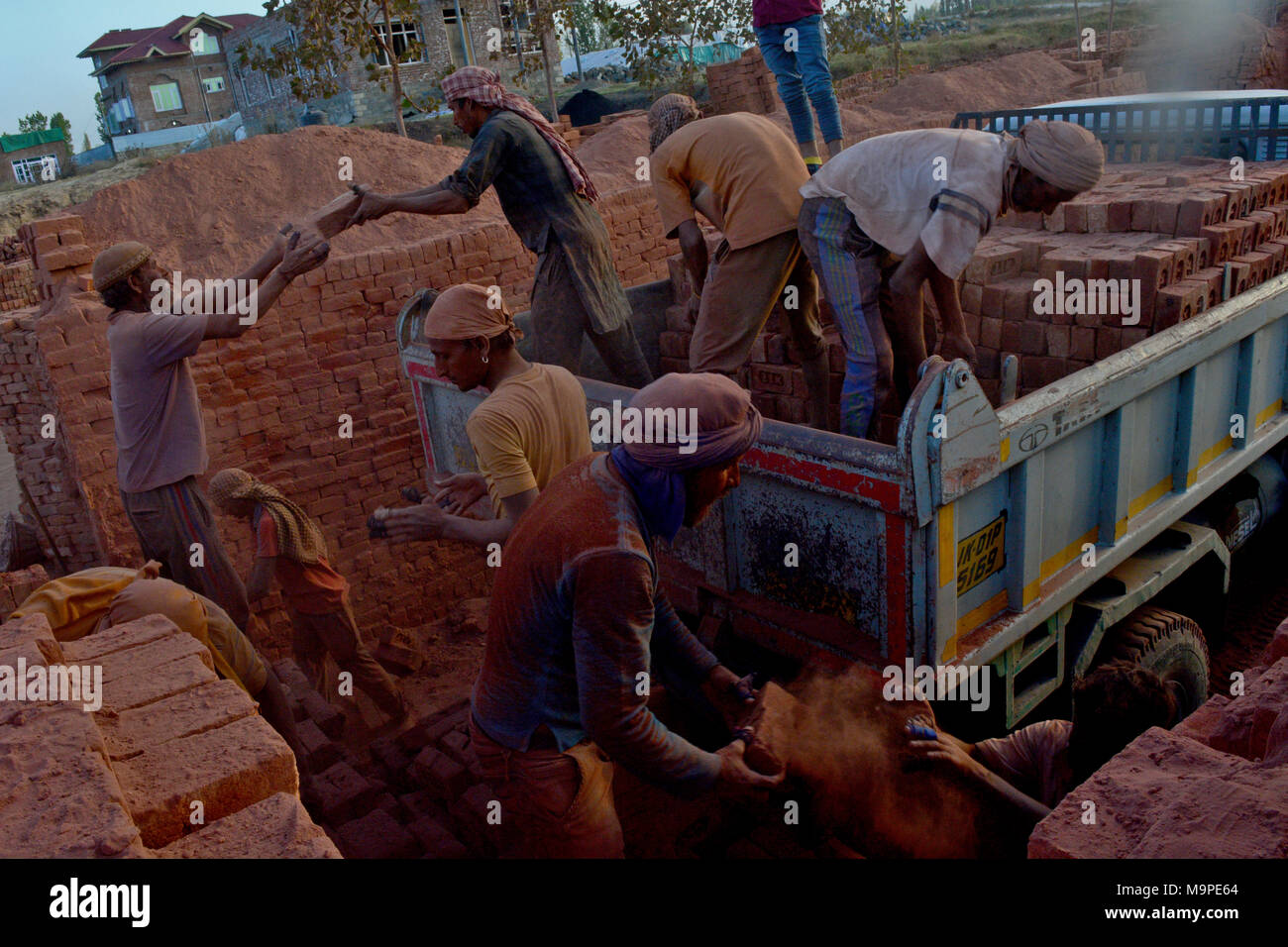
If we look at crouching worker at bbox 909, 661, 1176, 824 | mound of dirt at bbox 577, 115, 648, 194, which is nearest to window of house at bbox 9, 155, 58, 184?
mound of dirt at bbox 577, 115, 648, 194

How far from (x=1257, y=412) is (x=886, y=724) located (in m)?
2.63

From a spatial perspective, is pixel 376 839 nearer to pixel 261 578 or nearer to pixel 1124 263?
pixel 261 578

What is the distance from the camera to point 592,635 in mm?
2150

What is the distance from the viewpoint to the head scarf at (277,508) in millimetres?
4719

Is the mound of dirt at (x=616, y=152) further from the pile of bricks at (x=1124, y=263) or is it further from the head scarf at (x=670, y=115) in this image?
the pile of bricks at (x=1124, y=263)

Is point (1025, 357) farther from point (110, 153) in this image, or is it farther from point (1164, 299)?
point (110, 153)

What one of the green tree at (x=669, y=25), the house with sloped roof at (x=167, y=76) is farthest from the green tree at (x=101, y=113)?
the green tree at (x=669, y=25)

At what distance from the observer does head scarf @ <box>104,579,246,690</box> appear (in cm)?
344

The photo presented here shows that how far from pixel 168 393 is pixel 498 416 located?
7.24 ft

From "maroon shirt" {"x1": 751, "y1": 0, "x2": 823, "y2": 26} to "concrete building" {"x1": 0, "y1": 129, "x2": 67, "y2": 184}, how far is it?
28.2 metres

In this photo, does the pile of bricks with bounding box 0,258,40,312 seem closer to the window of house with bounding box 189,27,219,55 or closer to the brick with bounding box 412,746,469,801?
the brick with bounding box 412,746,469,801

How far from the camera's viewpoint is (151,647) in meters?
2.73

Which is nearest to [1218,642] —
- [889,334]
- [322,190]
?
[889,334]

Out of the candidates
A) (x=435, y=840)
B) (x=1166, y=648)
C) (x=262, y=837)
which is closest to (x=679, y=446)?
(x=262, y=837)
